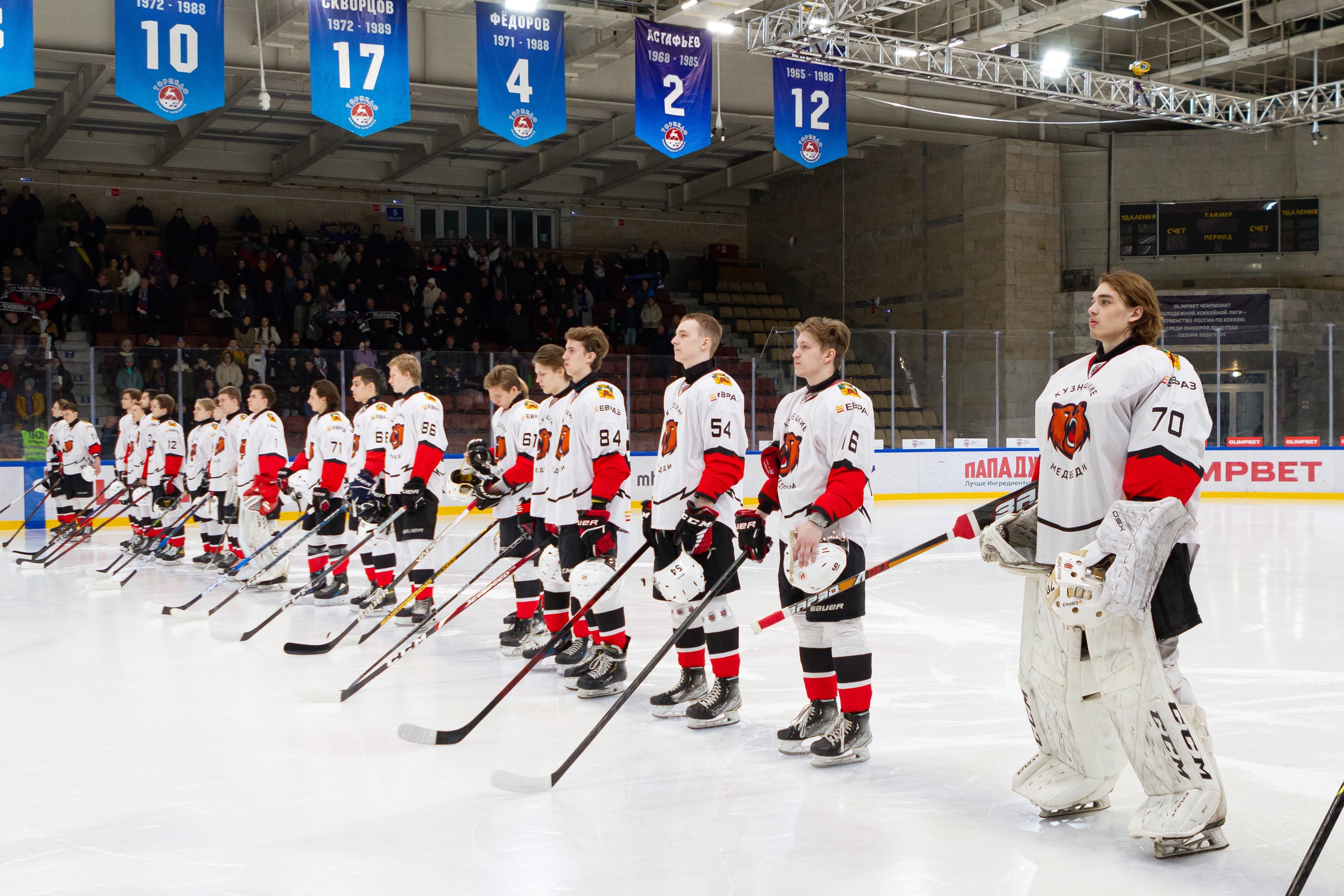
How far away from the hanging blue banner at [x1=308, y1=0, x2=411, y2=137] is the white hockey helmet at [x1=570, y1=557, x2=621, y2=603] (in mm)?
5857

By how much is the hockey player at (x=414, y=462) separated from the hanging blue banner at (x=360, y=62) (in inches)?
136

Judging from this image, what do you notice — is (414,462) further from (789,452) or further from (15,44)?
(15,44)

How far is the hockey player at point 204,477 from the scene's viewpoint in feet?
31.2

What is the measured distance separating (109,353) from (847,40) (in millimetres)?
8151

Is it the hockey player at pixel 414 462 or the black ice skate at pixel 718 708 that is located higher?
the hockey player at pixel 414 462

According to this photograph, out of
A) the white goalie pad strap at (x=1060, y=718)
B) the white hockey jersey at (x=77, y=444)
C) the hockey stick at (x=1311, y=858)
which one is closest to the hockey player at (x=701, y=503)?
the white goalie pad strap at (x=1060, y=718)

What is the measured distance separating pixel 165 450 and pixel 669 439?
265 inches

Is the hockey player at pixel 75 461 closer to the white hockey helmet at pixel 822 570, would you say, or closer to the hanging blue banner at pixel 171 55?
the hanging blue banner at pixel 171 55

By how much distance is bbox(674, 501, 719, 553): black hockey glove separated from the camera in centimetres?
400

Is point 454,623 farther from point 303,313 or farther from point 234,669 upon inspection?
point 303,313

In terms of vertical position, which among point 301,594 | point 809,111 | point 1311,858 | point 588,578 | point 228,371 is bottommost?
point 301,594

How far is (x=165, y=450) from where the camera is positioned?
9.73m

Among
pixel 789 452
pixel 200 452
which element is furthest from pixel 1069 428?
pixel 200 452

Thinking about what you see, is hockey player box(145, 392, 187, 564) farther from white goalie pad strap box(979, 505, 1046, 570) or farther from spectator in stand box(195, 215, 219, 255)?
spectator in stand box(195, 215, 219, 255)
